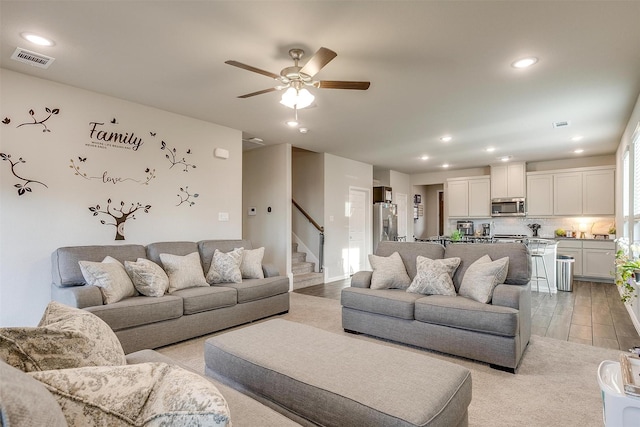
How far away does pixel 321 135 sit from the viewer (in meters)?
5.44

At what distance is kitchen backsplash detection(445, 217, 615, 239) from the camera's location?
277 inches

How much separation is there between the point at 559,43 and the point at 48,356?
3.61 meters

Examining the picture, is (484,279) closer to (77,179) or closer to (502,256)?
(502,256)

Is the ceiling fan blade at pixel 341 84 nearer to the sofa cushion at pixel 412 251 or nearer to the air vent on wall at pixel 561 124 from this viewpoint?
the sofa cushion at pixel 412 251

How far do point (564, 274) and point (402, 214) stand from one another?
4494 millimetres

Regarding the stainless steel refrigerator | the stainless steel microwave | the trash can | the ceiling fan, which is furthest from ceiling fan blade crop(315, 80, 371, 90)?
the stainless steel microwave

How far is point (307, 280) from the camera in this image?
245 inches

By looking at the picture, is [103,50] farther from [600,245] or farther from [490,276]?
[600,245]

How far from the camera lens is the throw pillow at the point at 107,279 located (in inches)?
117

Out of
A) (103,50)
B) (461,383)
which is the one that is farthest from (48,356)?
(103,50)

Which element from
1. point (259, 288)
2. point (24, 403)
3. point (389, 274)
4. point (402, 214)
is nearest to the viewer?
point (24, 403)

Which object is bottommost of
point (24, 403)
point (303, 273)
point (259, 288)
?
point (303, 273)

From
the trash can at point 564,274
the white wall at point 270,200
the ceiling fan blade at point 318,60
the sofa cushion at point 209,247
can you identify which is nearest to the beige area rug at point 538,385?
the sofa cushion at point 209,247

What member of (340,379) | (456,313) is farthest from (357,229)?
(340,379)
